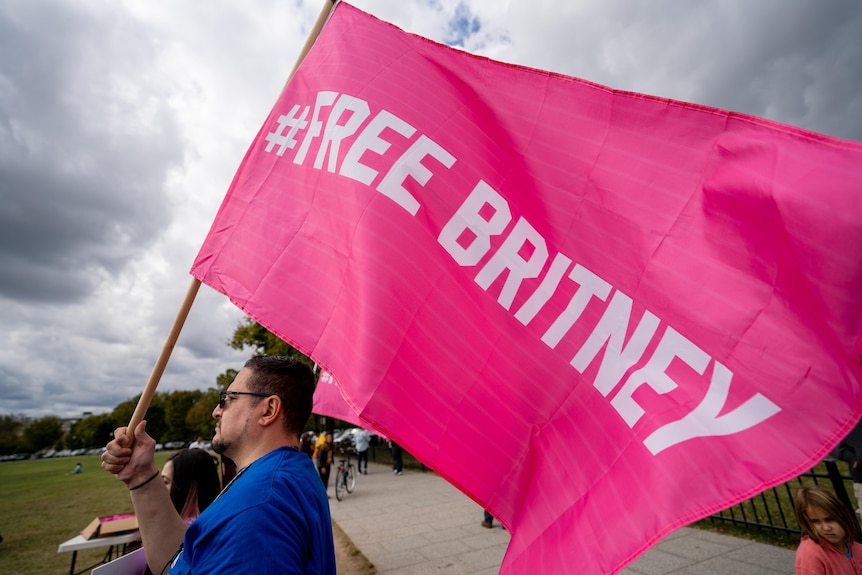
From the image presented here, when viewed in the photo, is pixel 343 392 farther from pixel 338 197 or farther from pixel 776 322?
pixel 776 322

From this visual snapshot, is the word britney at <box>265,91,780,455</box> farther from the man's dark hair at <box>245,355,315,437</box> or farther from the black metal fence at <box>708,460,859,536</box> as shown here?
the black metal fence at <box>708,460,859,536</box>

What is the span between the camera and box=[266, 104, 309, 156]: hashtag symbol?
2.71 metres

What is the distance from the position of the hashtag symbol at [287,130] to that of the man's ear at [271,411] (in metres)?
1.50

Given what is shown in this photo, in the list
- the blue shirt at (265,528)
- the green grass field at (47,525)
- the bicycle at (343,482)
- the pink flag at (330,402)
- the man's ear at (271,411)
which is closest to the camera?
the blue shirt at (265,528)

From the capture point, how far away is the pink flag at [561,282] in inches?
63.0

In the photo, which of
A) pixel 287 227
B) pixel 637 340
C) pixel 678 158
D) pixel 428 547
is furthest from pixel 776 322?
pixel 428 547

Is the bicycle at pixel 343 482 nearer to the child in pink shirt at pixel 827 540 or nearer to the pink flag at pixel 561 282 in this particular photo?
the child in pink shirt at pixel 827 540

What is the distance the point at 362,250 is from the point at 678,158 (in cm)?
151

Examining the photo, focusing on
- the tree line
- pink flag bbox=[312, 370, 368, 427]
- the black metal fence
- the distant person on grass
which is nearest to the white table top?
pink flag bbox=[312, 370, 368, 427]

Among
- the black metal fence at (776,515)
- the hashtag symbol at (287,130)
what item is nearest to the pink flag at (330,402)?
the hashtag symbol at (287,130)

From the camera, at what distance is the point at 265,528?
4.40 ft

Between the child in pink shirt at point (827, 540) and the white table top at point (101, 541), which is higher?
the child in pink shirt at point (827, 540)

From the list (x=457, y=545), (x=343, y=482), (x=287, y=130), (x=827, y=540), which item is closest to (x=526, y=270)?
(x=287, y=130)

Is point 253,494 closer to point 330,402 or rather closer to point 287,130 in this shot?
point 287,130
